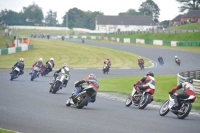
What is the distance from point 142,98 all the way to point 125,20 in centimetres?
15301

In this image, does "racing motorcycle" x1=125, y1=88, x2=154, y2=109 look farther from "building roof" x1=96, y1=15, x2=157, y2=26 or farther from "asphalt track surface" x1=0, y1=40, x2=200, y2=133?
"building roof" x1=96, y1=15, x2=157, y2=26

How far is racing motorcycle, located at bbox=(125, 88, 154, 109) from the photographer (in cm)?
1636

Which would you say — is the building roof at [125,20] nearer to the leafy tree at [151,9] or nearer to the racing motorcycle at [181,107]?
the leafy tree at [151,9]

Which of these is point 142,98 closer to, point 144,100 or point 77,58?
point 144,100

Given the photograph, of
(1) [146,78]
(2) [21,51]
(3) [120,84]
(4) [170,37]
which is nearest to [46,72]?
(3) [120,84]

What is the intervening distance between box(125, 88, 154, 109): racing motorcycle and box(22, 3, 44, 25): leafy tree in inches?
6617

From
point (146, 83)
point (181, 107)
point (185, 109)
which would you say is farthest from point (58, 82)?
point (185, 109)

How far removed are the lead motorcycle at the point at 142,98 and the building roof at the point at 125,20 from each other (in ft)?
495

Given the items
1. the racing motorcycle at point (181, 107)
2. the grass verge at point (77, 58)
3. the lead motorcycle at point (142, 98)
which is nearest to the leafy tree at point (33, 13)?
the grass verge at point (77, 58)

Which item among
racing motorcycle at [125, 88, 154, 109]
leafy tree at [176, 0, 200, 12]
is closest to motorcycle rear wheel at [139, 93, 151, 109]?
racing motorcycle at [125, 88, 154, 109]

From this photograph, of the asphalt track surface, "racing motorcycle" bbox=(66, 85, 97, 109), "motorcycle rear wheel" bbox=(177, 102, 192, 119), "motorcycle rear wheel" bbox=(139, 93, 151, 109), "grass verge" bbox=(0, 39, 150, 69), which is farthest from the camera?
"grass verge" bbox=(0, 39, 150, 69)

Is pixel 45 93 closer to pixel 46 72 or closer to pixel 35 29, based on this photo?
pixel 46 72

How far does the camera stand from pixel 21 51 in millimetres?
63562

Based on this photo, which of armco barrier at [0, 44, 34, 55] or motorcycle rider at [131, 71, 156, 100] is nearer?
motorcycle rider at [131, 71, 156, 100]
